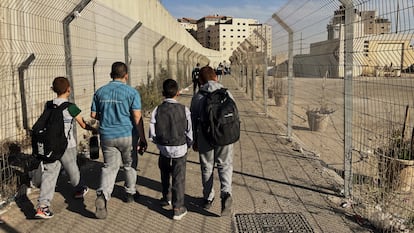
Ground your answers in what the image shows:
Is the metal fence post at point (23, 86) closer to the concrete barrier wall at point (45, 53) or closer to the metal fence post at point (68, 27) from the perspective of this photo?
the concrete barrier wall at point (45, 53)

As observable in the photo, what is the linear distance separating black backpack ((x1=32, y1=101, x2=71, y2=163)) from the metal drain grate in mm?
1940

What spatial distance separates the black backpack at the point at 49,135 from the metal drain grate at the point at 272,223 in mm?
1940

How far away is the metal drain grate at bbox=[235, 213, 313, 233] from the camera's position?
3744 millimetres

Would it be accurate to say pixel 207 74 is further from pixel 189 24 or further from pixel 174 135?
pixel 189 24

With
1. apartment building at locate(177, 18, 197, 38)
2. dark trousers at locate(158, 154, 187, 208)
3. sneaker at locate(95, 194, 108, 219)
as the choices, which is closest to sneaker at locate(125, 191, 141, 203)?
sneaker at locate(95, 194, 108, 219)

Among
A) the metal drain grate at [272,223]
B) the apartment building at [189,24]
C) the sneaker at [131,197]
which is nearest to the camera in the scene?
the metal drain grate at [272,223]

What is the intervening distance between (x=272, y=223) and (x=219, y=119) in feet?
3.78

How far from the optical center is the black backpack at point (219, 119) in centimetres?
390

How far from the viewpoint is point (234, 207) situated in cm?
432

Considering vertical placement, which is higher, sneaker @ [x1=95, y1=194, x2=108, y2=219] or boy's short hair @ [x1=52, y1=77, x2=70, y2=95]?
boy's short hair @ [x1=52, y1=77, x2=70, y2=95]

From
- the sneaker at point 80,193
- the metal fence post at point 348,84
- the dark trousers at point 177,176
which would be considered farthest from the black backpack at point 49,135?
the metal fence post at point 348,84

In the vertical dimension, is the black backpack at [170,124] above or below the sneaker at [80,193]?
above

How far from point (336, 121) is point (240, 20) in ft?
391

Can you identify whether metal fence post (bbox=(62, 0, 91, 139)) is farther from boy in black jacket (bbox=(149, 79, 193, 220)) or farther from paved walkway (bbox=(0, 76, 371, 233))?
boy in black jacket (bbox=(149, 79, 193, 220))
